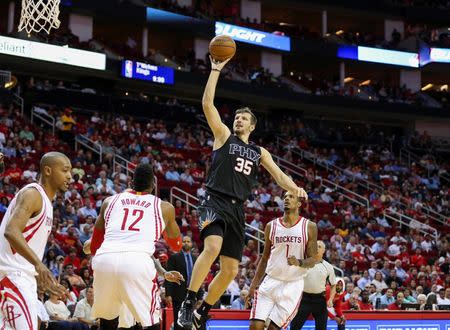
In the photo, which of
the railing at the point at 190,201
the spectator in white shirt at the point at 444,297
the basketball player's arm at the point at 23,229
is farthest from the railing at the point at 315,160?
the basketball player's arm at the point at 23,229

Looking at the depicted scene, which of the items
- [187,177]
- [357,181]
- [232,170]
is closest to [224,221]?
[232,170]

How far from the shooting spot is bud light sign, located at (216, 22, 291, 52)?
36781 mm

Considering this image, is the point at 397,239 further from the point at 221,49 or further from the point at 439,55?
the point at 221,49

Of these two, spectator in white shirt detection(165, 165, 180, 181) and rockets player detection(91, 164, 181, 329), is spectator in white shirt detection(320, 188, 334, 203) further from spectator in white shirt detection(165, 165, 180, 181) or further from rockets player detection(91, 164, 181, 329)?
rockets player detection(91, 164, 181, 329)

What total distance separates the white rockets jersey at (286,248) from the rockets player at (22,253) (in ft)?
15.7

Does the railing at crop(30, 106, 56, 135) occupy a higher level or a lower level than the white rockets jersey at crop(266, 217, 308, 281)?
higher

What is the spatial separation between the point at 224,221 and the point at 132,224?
117cm

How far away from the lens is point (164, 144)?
95.0ft

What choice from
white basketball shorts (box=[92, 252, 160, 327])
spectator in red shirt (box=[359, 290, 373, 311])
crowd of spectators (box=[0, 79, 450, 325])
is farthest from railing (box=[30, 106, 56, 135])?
white basketball shorts (box=[92, 252, 160, 327])

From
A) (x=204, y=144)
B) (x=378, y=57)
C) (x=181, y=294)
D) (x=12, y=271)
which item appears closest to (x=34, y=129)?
(x=204, y=144)

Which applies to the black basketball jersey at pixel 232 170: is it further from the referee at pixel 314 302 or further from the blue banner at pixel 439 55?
the blue banner at pixel 439 55

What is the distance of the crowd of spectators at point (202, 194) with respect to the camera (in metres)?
18.3

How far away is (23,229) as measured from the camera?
621 centimetres

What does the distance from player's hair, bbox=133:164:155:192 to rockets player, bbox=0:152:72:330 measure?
1418 mm
